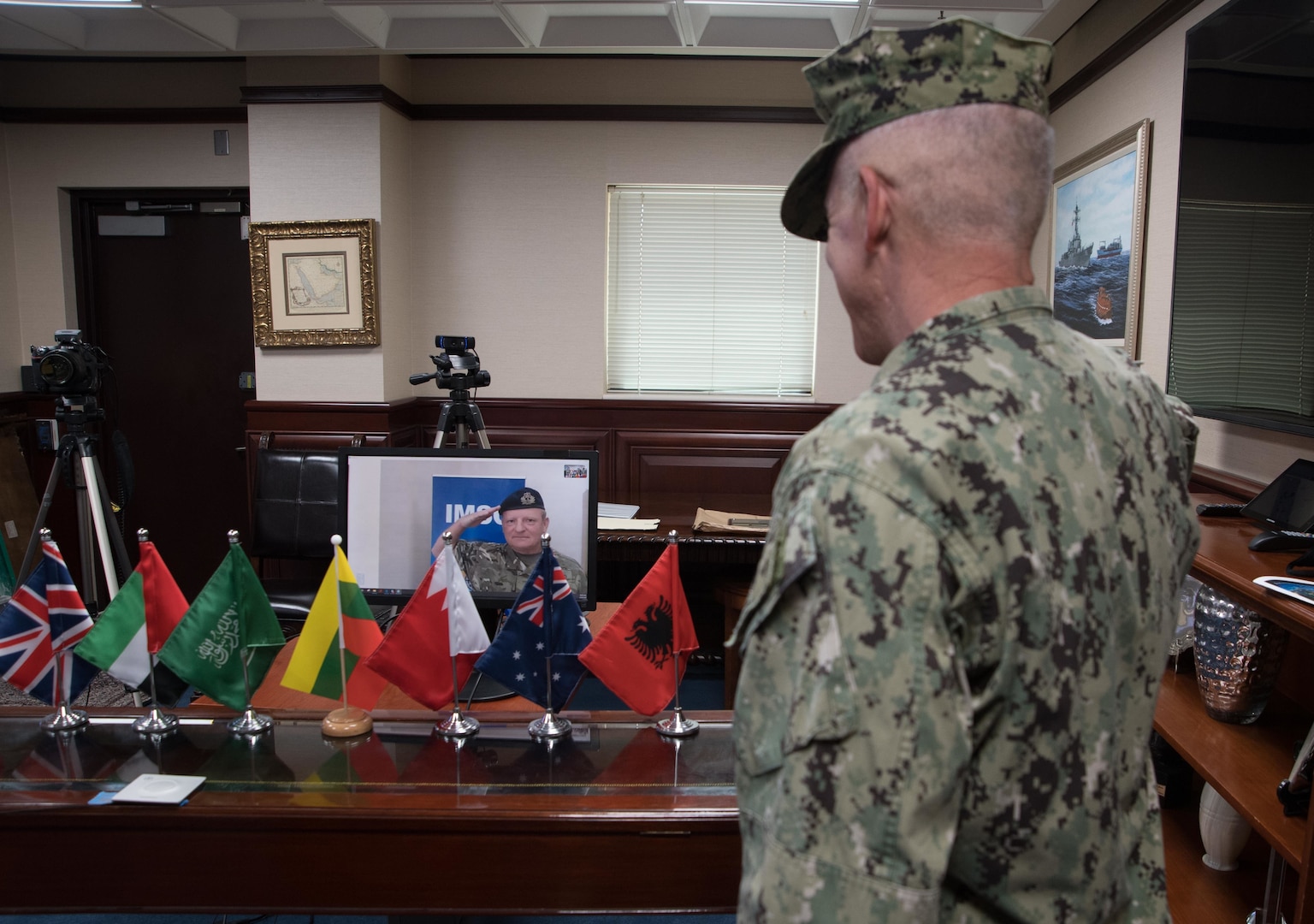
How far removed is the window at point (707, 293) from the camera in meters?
4.28

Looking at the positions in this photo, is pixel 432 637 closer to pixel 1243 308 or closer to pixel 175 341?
pixel 1243 308

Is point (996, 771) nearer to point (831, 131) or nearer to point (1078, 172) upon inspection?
point (831, 131)

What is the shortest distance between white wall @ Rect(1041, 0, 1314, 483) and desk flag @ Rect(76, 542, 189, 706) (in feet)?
7.66

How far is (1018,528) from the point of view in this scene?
61cm

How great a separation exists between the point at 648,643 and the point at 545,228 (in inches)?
126

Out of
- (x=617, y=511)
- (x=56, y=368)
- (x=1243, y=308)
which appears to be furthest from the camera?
(x=617, y=511)

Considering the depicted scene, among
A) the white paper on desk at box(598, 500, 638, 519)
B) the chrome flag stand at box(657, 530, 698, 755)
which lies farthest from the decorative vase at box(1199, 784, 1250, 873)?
the white paper on desk at box(598, 500, 638, 519)

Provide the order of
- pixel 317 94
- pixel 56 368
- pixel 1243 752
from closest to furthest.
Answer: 1. pixel 1243 752
2. pixel 56 368
3. pixel 317 94

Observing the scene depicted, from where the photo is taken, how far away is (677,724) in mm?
1501

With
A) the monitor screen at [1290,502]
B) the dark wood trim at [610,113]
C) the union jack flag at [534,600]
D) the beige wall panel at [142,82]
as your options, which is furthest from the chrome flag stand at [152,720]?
the beige wall panel at [142,82]

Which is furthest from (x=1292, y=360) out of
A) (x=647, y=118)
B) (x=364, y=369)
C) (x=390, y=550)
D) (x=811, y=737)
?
(x=364, y=369)

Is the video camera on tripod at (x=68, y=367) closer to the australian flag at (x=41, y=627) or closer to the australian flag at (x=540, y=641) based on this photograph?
the australian flag at (x=41, y=627)

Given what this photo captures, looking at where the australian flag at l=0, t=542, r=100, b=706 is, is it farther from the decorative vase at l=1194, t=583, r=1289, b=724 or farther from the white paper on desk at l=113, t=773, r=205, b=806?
the decorative vase at l=1194, t=583, r=1289, b=724

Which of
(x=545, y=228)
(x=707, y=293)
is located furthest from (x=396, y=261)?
(x=707, y=293)
